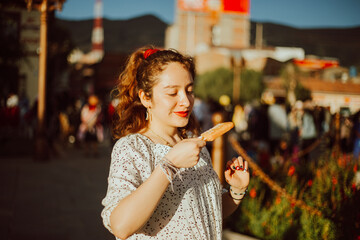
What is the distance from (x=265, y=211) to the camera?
4.34 meters

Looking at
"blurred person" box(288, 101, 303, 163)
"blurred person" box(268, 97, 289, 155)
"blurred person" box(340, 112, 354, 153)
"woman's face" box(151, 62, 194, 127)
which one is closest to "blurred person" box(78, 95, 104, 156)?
"blurred person" box(268, 97, 289, 155)

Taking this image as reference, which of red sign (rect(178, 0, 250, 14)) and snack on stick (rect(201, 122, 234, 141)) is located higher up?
red sign (rect(178, 0, 250, 14))

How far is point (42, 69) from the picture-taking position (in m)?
10.2

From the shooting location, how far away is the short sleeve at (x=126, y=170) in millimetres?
1567

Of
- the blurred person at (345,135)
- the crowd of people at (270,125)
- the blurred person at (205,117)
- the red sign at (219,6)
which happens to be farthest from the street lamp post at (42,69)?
the red sign at (219,6)

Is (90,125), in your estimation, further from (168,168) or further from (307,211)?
(168,168)

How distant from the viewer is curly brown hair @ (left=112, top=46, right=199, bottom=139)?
1.87 m

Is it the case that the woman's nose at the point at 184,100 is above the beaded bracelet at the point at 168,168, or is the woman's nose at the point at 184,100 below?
above

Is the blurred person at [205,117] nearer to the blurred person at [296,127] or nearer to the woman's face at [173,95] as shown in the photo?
the blurred person at [296,127]

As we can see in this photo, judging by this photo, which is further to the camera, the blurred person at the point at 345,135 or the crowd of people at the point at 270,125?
the blurred person at the point at 345,135

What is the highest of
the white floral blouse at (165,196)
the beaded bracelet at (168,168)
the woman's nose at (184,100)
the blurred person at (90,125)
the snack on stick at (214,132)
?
the woman's nose at (184,100)

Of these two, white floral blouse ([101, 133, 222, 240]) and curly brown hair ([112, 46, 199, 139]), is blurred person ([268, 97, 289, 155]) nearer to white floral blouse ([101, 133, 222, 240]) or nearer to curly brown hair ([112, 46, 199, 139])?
curly brown hair ([112, 46, 199, 139])

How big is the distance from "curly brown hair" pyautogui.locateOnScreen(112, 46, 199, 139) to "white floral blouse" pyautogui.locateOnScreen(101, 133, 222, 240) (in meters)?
0.25

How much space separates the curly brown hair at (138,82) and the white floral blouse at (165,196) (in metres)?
0.25
